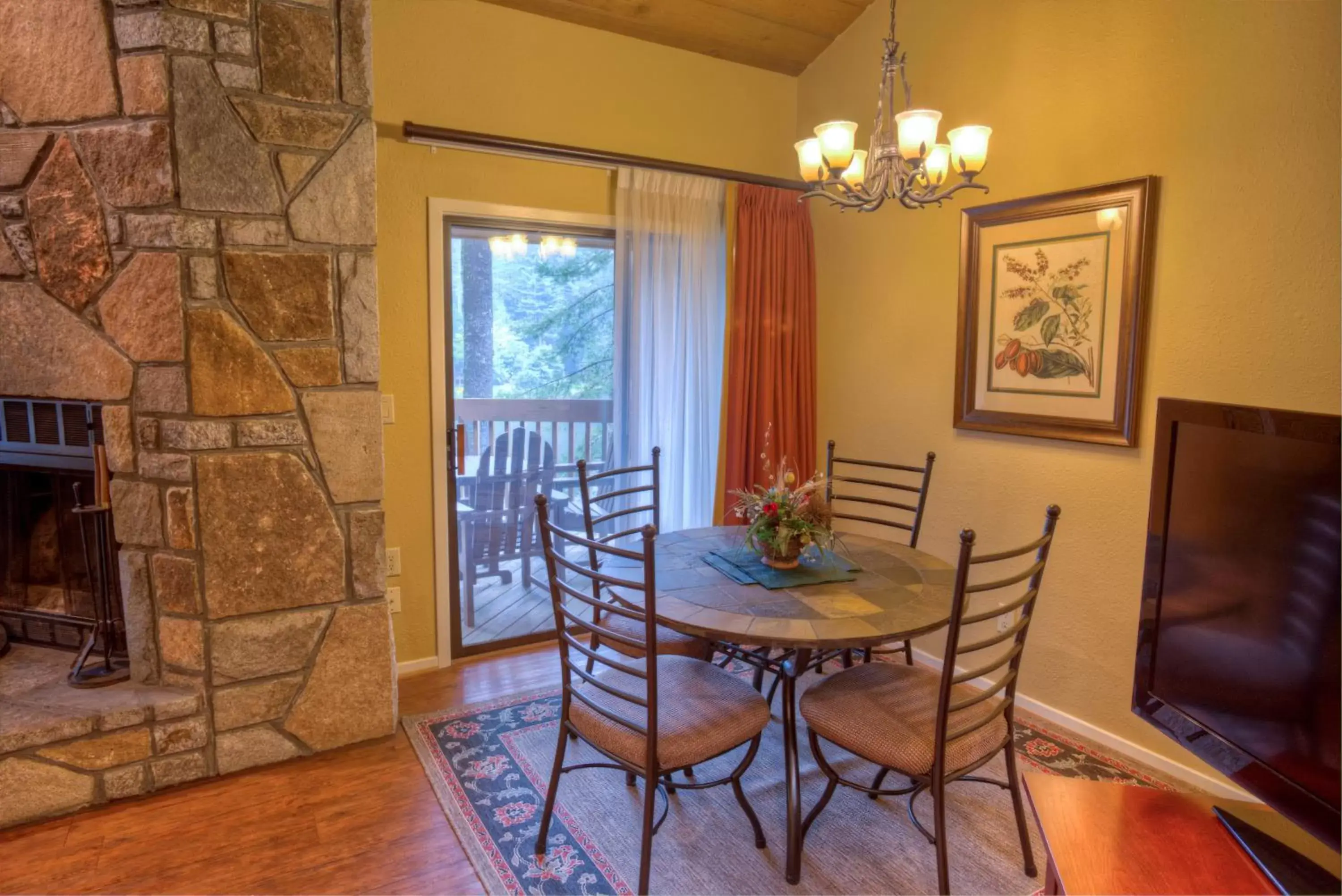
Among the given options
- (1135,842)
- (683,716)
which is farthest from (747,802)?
(1135,842)

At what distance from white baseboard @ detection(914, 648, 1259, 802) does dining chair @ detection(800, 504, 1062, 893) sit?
0.71 meters

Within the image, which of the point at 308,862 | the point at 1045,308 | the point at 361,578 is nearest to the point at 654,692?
the point at 308,862

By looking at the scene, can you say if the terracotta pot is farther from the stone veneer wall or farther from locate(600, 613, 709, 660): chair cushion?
the stone veneer wall

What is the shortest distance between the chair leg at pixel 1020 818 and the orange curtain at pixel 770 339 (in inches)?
67.5

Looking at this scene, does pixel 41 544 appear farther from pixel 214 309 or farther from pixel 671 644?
pixel 671 644

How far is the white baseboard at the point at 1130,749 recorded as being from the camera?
235 cm

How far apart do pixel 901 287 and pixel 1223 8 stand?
4.62ft

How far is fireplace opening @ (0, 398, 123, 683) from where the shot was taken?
7.77 feet

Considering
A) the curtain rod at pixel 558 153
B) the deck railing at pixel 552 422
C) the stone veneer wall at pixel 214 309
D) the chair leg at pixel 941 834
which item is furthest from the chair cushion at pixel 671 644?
the curtain rod at pixel 558 153

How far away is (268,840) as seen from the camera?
6.85 feet

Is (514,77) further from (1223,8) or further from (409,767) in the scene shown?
(409,767)

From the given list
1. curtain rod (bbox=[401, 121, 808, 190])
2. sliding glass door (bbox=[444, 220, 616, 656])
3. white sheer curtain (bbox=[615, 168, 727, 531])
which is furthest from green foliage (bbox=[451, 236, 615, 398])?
curtain rod (bbox=[401, 121, 808, 190])

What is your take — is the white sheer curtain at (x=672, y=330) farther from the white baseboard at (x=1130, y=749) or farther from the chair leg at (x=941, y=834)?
the chair leg at (x=941, y=834)

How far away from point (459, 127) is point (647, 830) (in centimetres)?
267
